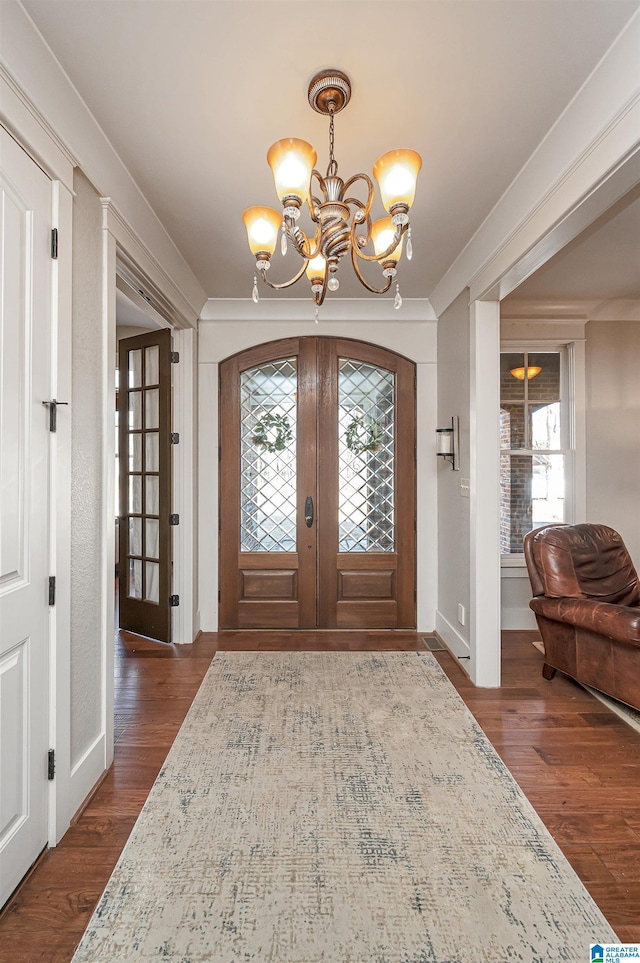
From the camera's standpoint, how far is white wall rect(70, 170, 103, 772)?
1.99 m

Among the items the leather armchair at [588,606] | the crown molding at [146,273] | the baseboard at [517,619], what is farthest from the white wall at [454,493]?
the crown molding at [146,273]

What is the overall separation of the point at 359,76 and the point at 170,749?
286 cm

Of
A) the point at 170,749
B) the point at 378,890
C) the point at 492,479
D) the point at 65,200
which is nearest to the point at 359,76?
the point at 65,200

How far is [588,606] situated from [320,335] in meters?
2.77

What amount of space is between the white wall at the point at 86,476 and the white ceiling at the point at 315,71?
42 cm

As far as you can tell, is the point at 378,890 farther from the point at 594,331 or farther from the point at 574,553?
the point at 594,331

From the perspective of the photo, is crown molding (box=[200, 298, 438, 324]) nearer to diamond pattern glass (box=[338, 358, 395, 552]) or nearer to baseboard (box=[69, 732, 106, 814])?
diamond pattern glass (box=[338, 358, 395, 552])

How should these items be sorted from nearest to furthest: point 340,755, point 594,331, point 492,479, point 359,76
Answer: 1. point 359,76
2. point 340,755
3. point 492,479
4. point 594,331

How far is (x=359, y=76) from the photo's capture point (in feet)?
5.70

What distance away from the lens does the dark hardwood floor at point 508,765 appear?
5.06 ft

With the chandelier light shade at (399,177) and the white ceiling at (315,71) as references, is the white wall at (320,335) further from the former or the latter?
the chandelier light shade at (399,177)

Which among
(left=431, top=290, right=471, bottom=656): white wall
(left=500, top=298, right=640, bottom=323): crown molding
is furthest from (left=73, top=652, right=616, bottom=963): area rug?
(left=500, top=298, right=640, bottom=323): crown molding

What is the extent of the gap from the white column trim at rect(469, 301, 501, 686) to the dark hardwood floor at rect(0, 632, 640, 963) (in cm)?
23

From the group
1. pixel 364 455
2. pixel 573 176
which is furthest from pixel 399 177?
pixel 364 455
